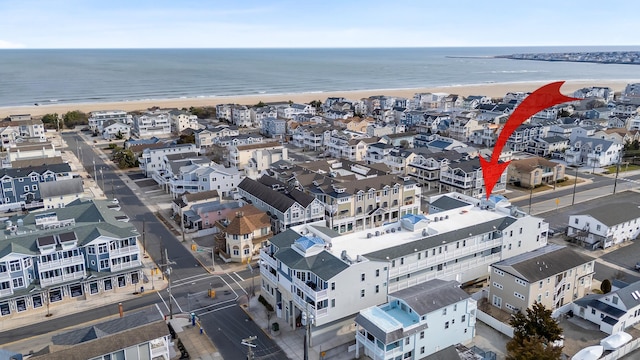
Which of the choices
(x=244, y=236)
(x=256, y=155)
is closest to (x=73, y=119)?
(x=256, y=155)

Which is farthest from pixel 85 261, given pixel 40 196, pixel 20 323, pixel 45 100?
pixel 45 100

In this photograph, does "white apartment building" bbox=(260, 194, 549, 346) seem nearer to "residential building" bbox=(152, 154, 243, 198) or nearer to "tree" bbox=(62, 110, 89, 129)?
"residential building" bbox=(152, 154, 243, 198)

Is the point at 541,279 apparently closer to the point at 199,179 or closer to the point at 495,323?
the point at 495,323

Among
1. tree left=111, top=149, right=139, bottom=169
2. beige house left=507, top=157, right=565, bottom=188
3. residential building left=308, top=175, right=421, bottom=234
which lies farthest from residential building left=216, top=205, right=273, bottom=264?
beige house left=507, top=157, right=565, bottom=188

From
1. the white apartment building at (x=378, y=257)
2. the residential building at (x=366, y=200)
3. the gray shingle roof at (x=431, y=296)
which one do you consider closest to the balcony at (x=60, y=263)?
the white apartment building at (x=378, y=257)

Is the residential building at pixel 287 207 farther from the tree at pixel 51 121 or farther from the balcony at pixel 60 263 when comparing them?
the tree at pixel 51 121

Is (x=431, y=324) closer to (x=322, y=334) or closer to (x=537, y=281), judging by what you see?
(x=322, y=334)
